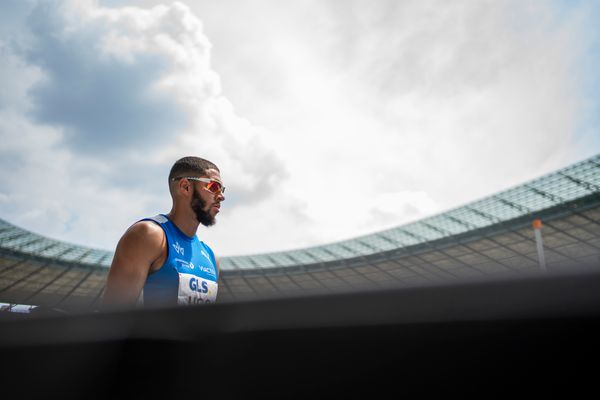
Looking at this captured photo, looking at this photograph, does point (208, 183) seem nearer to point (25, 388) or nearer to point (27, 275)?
point (25, 388)

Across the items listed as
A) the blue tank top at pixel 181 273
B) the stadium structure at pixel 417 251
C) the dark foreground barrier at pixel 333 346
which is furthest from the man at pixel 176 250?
the stadium structure at pixel 417 251

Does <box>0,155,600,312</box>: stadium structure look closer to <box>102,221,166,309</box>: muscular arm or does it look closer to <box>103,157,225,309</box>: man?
<box>103,157,225,309</box>: man

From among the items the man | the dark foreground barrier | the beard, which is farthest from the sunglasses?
the dark foreground barrier

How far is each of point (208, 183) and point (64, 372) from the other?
134 inches

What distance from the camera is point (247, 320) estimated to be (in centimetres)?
67

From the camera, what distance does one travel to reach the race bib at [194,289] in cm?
364

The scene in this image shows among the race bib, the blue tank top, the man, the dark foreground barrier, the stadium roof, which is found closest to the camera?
the dark foreground barrier

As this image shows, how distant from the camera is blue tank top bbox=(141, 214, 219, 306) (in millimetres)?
3531

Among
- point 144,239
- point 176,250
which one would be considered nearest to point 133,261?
point 144,239

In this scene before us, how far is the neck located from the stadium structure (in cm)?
1288

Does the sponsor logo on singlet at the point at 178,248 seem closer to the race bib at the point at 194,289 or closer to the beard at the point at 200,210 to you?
the race bib at the point at 194,289

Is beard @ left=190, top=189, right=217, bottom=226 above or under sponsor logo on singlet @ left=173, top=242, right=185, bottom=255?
above

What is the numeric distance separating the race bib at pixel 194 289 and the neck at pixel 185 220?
19.7 inches

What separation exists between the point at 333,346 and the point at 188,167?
12.1 ft
